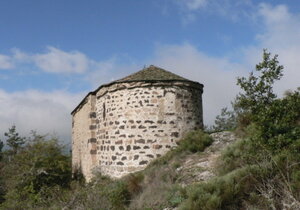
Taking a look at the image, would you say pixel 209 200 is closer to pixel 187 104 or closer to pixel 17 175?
pixel 187 104

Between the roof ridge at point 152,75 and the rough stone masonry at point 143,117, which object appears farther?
the roof ridge at point 152,75

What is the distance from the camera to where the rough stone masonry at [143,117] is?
11.1 m

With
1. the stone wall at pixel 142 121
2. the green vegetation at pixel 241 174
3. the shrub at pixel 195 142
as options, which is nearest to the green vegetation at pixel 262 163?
the green vegetation at pixel 241 174

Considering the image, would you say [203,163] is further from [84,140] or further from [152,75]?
[84,140]

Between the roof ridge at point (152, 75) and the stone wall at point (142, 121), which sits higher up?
the roof ridge at point (152, 75)

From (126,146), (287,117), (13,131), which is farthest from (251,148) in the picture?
(13,131)

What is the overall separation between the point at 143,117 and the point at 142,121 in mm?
157

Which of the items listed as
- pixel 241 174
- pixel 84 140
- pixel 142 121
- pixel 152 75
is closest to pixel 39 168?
pixel 84 140

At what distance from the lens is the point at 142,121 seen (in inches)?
442

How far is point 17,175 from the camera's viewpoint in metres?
14.0

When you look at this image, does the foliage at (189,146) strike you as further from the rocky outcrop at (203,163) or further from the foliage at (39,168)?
the foliage at (39,168)

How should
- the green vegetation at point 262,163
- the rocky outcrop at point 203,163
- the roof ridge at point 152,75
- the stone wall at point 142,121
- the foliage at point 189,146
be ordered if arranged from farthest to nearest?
the roof ridge at point 152,75 < the stone wall at point 142,121 < the foliage at point 189,146 < the rocky outcrop at point 203,163 < the green vegetation at point 262,163

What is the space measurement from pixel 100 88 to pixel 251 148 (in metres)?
7.14

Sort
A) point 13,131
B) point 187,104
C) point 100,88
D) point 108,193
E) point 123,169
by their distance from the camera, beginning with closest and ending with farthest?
point 108,193 → point 123,169 → point 187,104 → point 100,88 → point 13,131
